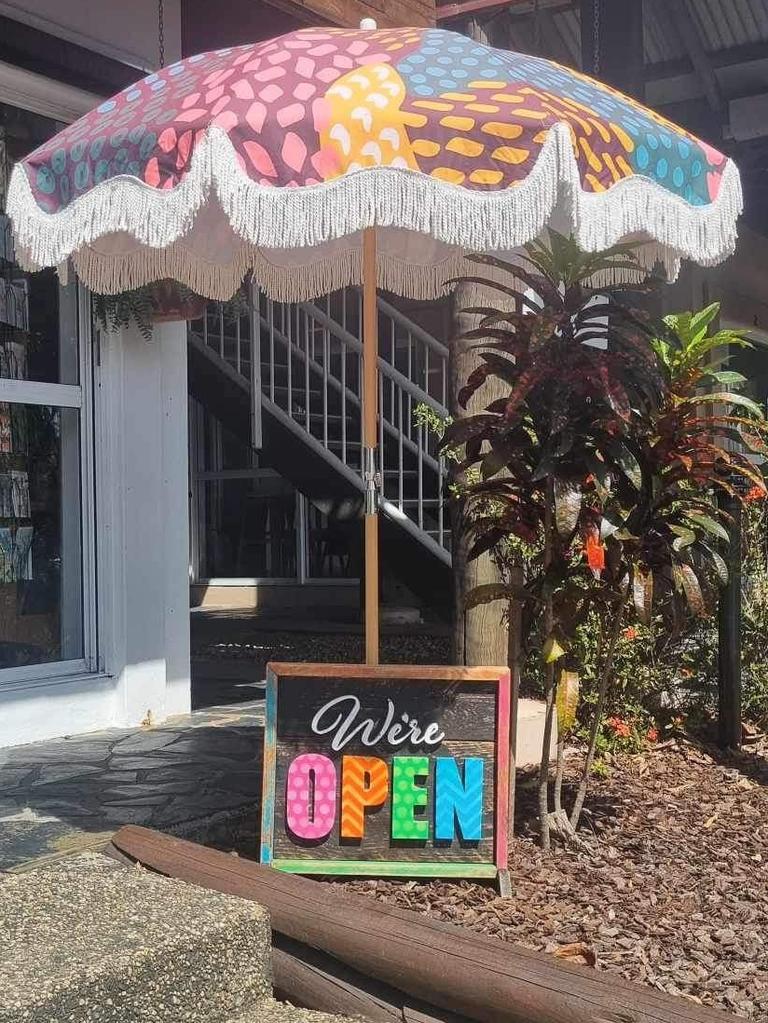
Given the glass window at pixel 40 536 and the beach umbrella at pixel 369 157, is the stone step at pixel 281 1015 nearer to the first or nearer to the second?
the beach umbrella at pixel 369 157

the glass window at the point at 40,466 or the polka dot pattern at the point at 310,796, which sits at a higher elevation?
the glass window at the point at 40,466

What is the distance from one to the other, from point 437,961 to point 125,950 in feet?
2.41

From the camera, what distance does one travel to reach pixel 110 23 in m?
5.71

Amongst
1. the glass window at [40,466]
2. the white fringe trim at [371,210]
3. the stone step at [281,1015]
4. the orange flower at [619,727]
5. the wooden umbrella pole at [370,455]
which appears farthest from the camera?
the glass window at [40,466]

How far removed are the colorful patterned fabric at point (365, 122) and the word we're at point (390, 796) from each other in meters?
1.77

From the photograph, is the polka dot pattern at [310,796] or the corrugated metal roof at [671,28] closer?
the polka dot pattern at [310,796]

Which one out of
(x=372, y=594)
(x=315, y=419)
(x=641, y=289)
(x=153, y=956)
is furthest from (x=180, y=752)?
(x=315, y=419)

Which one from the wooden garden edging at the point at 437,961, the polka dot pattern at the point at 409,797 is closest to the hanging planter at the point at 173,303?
the polka dot pattern at the point at 409,797

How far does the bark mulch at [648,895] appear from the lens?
301 centimetres

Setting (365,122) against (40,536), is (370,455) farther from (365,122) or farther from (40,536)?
(40,536)

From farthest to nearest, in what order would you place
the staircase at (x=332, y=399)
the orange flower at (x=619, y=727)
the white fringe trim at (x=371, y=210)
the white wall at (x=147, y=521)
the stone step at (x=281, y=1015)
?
the staircase at (x=332, y=399)
the white wall at (x=147, y=521)
the orange flower at (x=619, y=727)
the white fringe trim at (x=371, y=210)
the stone step at (x=281, y=1015)

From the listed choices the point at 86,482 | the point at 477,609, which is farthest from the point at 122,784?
the point at 86,482

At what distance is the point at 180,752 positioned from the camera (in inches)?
205

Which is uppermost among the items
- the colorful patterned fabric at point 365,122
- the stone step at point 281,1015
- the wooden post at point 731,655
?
the colorful patterned fabric at point 365,122
